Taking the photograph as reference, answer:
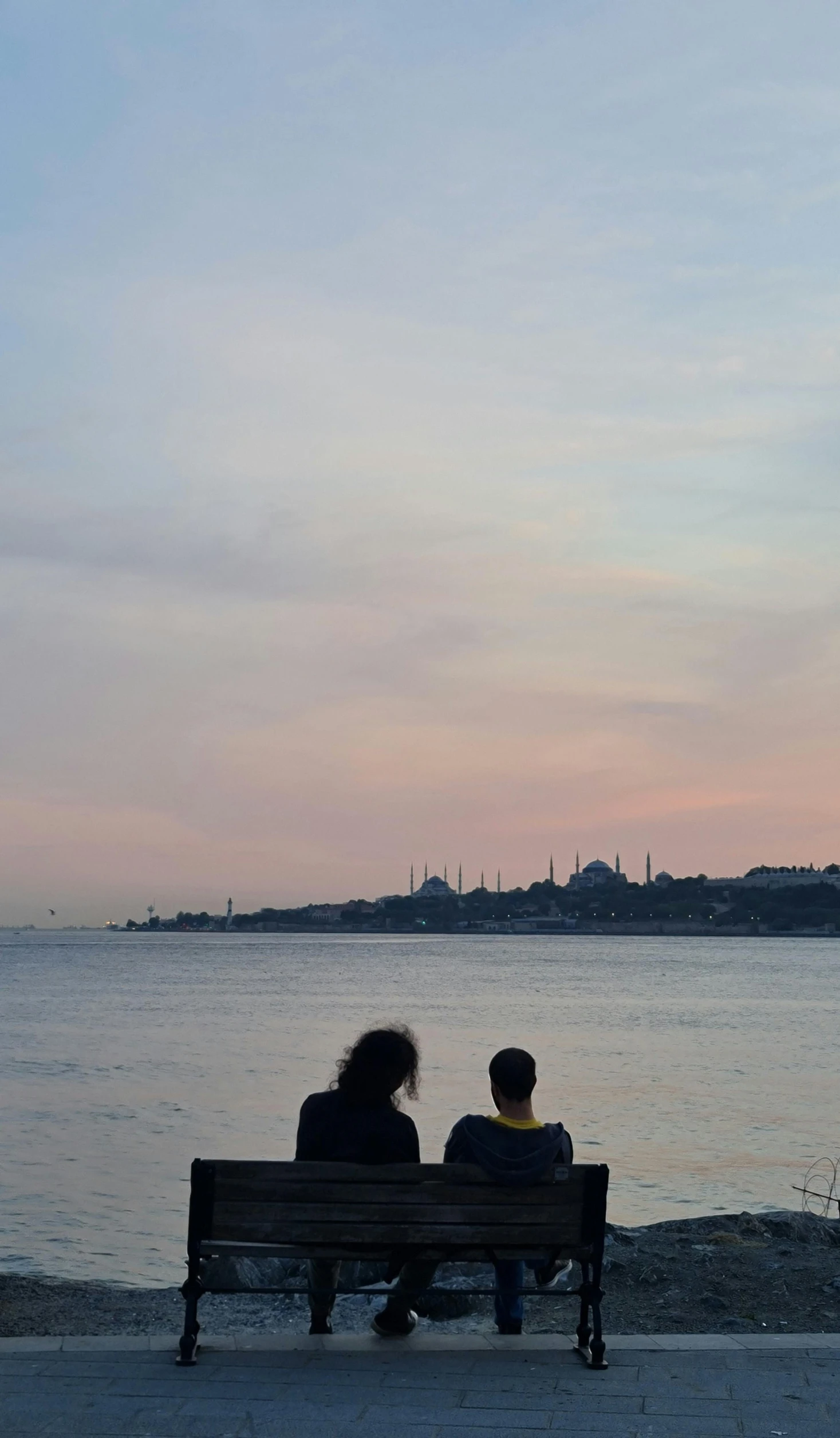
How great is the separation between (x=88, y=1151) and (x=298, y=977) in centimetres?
6994

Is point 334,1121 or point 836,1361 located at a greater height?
point 334,1121

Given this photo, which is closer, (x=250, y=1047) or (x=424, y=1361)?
(x=424, y=1361)

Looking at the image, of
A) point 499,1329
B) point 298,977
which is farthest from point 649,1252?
point 298,977

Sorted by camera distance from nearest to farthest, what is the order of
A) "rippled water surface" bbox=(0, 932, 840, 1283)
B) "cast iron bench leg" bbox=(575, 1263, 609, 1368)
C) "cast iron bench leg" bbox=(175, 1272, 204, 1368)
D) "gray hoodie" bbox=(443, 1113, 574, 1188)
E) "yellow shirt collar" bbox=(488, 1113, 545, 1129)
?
1. "cast iron bench leg" bbox=(175, 1272, 204, 1368)
2. "cast iron bench leg" bbox=(575, 1263, 609, 1368)
3. "gray hoodie" bbox=(443, 1113, 574, 1188)
4. "yellow shirt collar" bbox=(488, 1113, 545, 1129)
5. "rippled water surface" bbox=(0, 932, 840, 1283)

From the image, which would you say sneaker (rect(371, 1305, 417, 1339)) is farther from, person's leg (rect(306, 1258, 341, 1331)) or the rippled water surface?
the rippled water surface

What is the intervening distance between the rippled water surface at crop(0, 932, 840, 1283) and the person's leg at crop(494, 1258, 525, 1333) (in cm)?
561

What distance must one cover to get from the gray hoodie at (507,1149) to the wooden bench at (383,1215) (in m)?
0.05

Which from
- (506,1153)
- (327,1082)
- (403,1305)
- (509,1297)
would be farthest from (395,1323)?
(327,1082)

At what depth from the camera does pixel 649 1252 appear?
30.1 feet

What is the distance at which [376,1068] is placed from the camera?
20.0 ft

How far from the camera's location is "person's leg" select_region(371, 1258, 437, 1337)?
6.05 meters

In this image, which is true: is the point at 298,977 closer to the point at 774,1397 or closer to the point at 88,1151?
the point at 88,1151

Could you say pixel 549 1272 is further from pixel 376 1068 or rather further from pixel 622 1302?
pixel 622 1302

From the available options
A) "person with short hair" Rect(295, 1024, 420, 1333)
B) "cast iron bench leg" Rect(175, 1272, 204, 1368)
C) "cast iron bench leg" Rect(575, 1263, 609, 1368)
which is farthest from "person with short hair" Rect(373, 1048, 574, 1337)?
"cast iron bench leg" Rect(175, 1272, 204, 1368)
